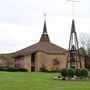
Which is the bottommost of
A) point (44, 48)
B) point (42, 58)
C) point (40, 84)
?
point (40, 84)

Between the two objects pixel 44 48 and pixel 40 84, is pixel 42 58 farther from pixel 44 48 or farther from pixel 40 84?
pixel 40 84

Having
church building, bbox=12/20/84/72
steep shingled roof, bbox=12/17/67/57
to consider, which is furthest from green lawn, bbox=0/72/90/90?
steep shingled roof, bbox=12/17/67/57

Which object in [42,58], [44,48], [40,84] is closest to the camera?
[40,84]

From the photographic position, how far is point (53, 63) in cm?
8344

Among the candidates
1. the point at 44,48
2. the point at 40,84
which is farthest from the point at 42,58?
the point at 40,84

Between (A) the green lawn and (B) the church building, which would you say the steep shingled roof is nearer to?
(B) the church building

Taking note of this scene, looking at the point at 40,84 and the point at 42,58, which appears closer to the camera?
the point at 40,84

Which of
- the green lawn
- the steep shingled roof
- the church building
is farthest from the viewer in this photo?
the steep shingled roof

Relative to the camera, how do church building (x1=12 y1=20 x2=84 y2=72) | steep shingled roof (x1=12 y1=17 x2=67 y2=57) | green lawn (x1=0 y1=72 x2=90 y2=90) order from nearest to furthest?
green lawn (x1=0 y1=72 x2=90 y2=90) < church building (x1=12 y1=20 x2=84 y2=72) < steep shingled roof (x1=12 y1=17 x2=67 y2=57)

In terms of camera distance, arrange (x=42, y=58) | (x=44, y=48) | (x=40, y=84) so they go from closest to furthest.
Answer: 1. (x=40, y=84)
2. (x=42, y=58)
3. (x=44, y=48)

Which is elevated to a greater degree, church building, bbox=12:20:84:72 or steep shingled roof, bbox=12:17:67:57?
steep shingled roof, bbox=12:17:67:57

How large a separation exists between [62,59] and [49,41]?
6463 mm

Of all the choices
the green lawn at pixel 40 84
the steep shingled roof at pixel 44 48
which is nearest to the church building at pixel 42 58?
the steep shingled roof at pixel 44 48

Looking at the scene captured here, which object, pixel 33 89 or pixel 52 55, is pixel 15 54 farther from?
pixel 33 89
